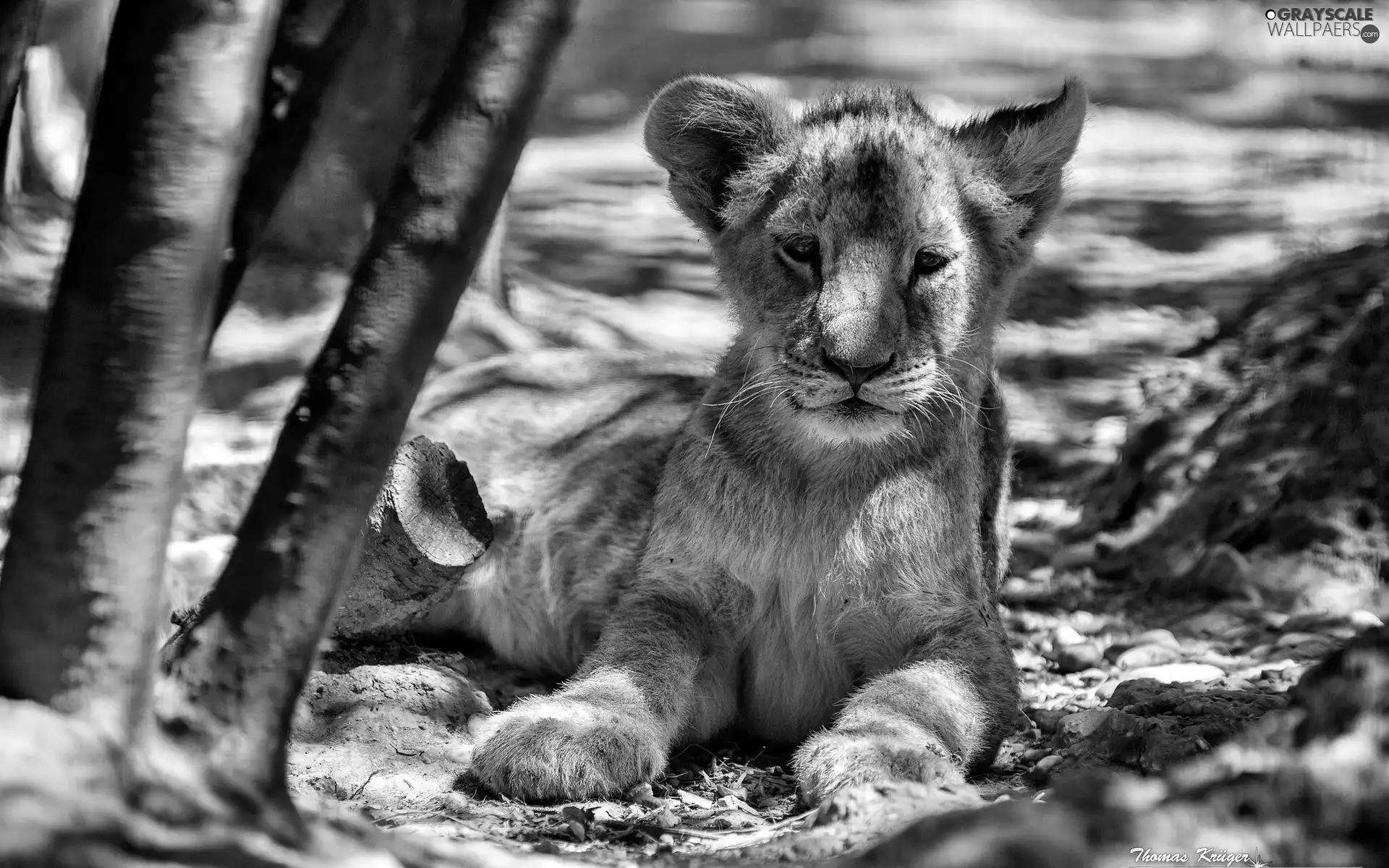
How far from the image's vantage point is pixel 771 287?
4.91 m

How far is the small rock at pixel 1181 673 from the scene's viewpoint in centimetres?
522

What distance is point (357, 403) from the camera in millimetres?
2740

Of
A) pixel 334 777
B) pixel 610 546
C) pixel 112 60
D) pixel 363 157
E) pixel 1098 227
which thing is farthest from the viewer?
pixel 1098 227

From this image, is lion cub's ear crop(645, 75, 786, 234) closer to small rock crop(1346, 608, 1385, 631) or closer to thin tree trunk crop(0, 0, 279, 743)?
thin tree trunk crop(0, 0, 279, 743)

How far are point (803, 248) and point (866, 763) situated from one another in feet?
5.49

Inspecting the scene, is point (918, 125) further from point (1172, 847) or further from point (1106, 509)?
point (1172, 847)

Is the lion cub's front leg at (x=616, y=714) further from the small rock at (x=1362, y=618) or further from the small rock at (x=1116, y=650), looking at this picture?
the small rock at (x=1362, y=618)

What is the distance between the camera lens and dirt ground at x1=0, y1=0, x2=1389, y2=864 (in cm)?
436

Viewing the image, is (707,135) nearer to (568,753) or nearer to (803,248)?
(803,248)

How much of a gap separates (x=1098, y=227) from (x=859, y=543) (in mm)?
7368

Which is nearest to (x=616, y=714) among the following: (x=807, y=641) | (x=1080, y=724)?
(x=807, y=641)

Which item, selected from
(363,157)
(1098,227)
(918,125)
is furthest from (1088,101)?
(1098,227)

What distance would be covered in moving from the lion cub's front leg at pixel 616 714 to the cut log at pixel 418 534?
1.79 ft

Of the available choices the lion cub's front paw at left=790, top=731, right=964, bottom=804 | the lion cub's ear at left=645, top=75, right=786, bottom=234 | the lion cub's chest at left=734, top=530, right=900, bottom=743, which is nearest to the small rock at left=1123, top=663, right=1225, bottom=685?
the lion cub's chest at left=734, top=530, right=900, bottom=743
